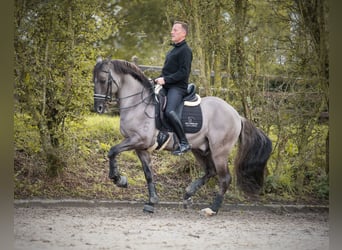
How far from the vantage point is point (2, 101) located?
5719 millimetres

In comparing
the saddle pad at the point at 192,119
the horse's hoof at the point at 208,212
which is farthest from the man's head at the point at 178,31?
the horse's hoof at the point at 208,212

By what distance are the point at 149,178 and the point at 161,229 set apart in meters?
0.63

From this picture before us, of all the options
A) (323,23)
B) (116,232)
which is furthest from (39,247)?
(323,23)

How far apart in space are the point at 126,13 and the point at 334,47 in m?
2.93

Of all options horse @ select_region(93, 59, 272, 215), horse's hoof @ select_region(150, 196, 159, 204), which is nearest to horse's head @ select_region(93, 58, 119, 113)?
horse @ select_region(93, 59, 272, 215)

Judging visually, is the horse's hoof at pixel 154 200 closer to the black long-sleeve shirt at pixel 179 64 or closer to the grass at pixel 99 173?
the grass at pixel 99 173

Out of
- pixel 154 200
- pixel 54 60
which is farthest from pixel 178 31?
pixel 154 200

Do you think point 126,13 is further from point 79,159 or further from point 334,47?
point 334,47

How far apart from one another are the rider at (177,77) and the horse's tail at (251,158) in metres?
0.62

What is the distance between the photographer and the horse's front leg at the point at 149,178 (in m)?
6.43

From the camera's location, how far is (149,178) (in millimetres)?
6461

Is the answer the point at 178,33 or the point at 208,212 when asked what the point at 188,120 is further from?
the point at 208,212

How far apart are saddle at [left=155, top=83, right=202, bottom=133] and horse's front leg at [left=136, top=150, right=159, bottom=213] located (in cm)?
32

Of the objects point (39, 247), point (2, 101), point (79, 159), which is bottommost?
point (39, 247)
